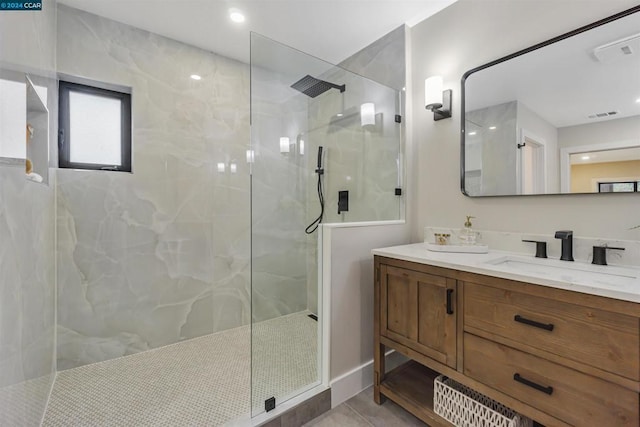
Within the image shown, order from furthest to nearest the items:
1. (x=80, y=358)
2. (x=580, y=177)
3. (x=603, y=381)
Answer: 1. (x=80, y=358)
2. (x=580, y=177)
3. (x=603, y=381)

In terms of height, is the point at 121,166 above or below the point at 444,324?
above

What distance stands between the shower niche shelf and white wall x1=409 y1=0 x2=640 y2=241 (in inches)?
88.5

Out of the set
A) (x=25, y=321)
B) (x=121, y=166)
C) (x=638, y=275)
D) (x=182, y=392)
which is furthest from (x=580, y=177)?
(x=121, y=166)

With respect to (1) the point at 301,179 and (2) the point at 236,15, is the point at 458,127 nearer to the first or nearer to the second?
(1) the point at 301,179

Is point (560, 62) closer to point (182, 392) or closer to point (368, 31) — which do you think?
point (368, 31)

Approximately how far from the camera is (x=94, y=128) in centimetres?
207

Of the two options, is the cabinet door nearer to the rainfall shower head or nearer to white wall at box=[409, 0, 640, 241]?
white wall at box=[409, 0, 640, 241]

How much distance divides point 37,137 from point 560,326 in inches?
101

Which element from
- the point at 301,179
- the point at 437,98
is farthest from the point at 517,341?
the point at 301,179

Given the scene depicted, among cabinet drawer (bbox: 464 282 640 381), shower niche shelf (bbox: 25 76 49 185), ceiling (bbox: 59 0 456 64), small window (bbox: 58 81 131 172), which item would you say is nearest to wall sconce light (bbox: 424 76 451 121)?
ceiling (bbox: 59 0 456 64)

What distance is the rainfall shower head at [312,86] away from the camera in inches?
79.7

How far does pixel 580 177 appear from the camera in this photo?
1.33m

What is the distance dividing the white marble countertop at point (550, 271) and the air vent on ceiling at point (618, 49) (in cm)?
96

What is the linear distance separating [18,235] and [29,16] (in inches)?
39.0
